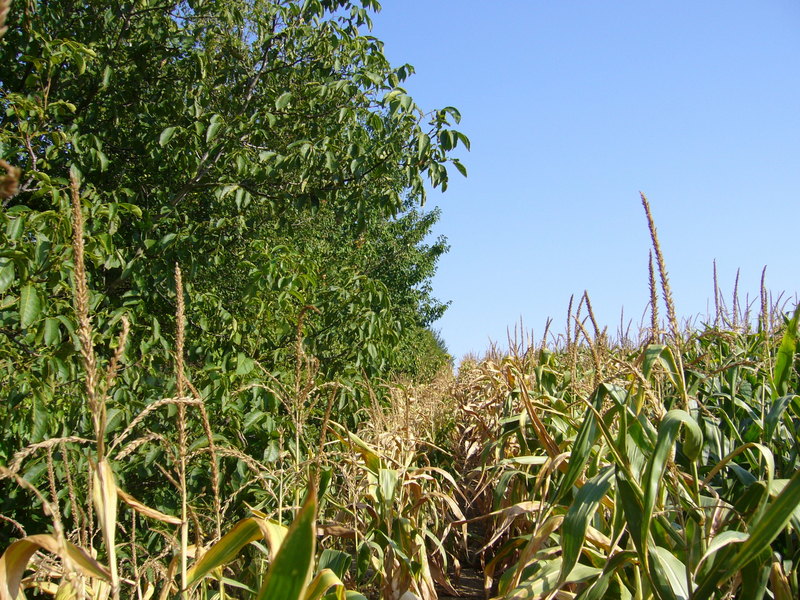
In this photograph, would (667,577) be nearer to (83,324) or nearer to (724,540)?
(724,540)

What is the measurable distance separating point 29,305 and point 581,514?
2617 millimetres

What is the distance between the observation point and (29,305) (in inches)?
119

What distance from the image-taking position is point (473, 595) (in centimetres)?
301

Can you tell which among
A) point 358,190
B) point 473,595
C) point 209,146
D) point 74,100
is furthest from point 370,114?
point 473,595

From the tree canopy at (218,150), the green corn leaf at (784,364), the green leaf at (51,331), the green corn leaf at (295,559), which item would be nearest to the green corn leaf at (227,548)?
the green corn leaf at (295,559)

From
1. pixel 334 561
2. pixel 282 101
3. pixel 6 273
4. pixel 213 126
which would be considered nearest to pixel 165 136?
pixel 213 126

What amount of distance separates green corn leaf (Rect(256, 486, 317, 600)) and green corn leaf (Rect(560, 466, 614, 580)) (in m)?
0.86

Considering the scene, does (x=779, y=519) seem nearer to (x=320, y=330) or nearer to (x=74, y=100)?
(x=320, y=330)

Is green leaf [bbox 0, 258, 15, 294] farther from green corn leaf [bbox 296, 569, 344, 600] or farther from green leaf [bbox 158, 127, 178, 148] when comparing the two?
green corn leaf [bbox 296, 569, 344, 600]

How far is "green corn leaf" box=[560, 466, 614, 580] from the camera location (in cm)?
158

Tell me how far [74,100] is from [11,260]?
269 centimetres

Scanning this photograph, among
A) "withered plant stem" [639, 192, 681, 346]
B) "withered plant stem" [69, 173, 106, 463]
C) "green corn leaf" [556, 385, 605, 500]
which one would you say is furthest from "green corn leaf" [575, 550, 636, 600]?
"withered plant stem" [69, 173, 106, 463]

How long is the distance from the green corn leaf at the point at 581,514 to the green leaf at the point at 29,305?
2.51m

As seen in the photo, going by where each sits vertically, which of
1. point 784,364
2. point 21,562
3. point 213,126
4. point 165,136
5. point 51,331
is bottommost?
point 21,562
